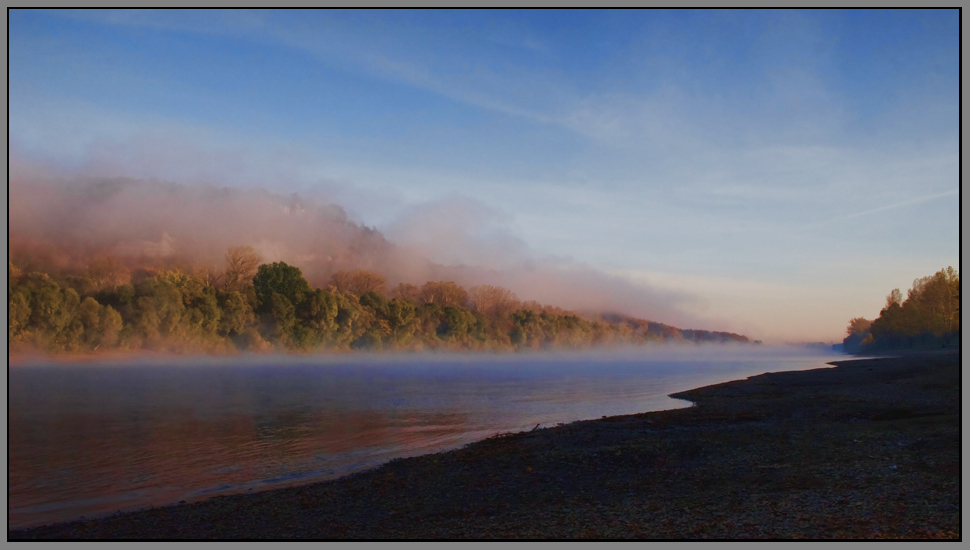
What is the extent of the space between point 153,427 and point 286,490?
15.7 metres

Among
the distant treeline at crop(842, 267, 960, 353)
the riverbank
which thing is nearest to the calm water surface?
the riverbank

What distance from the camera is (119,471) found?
663 inches

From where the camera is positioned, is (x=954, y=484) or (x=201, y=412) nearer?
(x=954, y=484)

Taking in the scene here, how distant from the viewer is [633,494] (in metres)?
11.4

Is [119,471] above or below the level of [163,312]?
below

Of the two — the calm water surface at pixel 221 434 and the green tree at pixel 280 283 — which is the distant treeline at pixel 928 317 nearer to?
the calm water surface at pixel 221 434

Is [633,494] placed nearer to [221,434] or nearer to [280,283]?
[221,434]

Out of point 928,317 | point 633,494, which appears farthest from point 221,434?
point 928,317

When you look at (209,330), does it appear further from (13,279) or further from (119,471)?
(119,471)

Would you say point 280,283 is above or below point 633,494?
above

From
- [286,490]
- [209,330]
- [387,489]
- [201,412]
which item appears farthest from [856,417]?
[209,330]

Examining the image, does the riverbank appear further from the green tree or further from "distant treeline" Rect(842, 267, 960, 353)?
the green tree

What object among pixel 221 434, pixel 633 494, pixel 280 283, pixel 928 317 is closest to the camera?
pixel 633 494

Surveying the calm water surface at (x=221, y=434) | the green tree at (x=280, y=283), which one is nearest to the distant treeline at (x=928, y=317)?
the calm water surface at (x=221, y=434)
